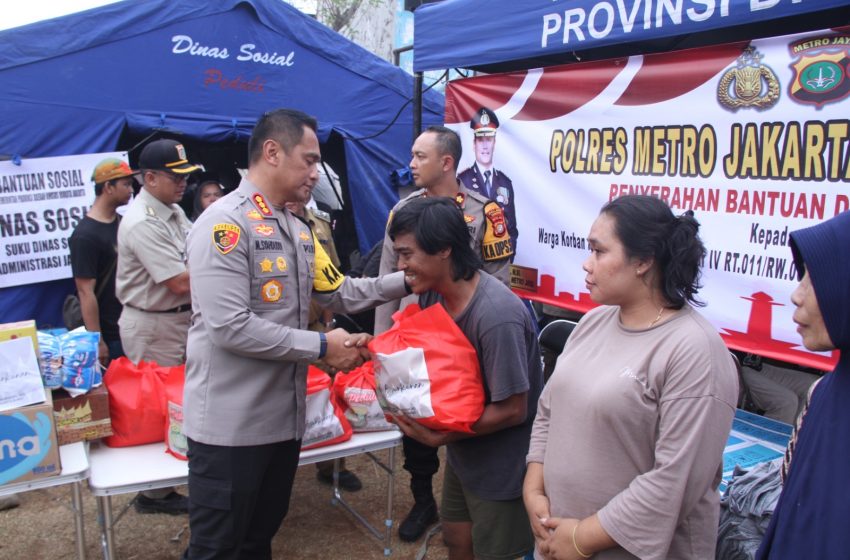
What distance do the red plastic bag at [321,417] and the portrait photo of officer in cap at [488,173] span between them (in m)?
1.70

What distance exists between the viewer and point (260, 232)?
2277mm

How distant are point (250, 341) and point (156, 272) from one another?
1.77 meters

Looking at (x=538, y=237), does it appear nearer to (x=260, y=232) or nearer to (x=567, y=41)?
(x=567, y=41)

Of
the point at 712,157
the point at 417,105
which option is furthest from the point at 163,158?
the point at 712,157

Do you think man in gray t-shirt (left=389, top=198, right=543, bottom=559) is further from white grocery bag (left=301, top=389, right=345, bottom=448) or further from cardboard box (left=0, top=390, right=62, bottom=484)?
cardboard box (left=0, top=390, right=62, bottom=484)

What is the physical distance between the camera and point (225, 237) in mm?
2182

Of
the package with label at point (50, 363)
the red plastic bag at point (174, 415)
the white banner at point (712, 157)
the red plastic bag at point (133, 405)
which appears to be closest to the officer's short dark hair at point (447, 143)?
the white banner at point (712, 157)

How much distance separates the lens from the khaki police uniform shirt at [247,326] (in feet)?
7.13

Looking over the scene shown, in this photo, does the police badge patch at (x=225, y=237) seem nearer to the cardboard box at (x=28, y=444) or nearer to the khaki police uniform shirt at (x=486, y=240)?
the cardboard box at (x=28, y=444)

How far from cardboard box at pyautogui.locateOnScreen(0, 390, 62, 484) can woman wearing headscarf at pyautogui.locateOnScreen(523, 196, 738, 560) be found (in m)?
2.05

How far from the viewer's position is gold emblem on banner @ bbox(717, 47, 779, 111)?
285 cm

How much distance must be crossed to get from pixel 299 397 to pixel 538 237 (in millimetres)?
2112

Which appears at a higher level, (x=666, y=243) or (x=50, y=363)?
(x=666, y=243)

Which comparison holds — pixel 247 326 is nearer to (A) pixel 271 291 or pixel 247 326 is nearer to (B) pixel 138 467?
(A) pixel 271 291
